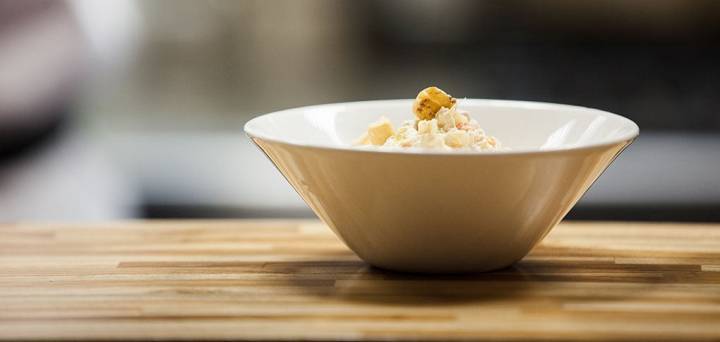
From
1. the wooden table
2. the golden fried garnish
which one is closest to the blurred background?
the wooden table

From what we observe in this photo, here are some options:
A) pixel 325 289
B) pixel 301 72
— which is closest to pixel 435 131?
pixel 325 289

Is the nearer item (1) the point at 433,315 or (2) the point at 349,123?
(1) the point at 433,315

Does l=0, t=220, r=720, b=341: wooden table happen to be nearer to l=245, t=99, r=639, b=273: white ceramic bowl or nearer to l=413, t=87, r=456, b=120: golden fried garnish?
l=245, t=99, r=639, b=273: white ceramic bowl

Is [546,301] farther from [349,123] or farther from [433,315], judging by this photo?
[349,123]

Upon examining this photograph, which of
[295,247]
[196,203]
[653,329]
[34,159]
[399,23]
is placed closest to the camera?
[653,329]

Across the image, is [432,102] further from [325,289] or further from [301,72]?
[301,72]

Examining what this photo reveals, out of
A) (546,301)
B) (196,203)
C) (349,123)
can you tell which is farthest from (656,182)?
(546,301)

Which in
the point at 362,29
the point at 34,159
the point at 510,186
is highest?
the point at 510,186
